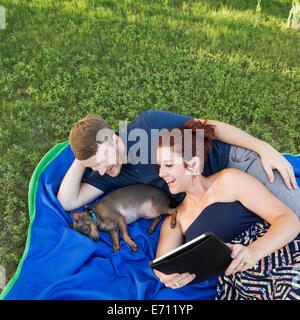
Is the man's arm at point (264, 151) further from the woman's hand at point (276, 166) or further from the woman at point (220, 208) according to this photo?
the woman at point (220, 208)

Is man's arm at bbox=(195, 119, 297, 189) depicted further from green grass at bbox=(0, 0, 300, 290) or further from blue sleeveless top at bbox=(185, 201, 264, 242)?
green grass at bbox=(0, 0, 300, 290)

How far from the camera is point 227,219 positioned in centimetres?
290

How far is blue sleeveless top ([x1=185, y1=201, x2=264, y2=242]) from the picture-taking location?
9.47 ft

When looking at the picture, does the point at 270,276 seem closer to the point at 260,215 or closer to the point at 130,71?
the point at 260,215

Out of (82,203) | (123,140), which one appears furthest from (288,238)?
(82,203)

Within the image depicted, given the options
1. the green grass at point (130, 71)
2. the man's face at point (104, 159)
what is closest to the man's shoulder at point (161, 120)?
the man's face at point (104, 159)

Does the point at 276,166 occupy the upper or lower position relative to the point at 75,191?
upper

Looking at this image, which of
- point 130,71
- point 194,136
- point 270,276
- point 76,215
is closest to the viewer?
point 270,276

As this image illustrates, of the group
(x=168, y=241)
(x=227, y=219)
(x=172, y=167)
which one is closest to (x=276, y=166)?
(x=227, y=219)

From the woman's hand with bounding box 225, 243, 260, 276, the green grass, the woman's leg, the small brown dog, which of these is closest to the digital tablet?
the woman's hand with bounding box 225, 243, 260, 276

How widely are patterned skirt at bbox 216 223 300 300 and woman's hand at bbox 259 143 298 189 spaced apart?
458 millimetres

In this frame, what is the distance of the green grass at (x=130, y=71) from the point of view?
483 cm

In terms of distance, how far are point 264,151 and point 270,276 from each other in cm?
107

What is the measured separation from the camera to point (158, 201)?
3600 mm
